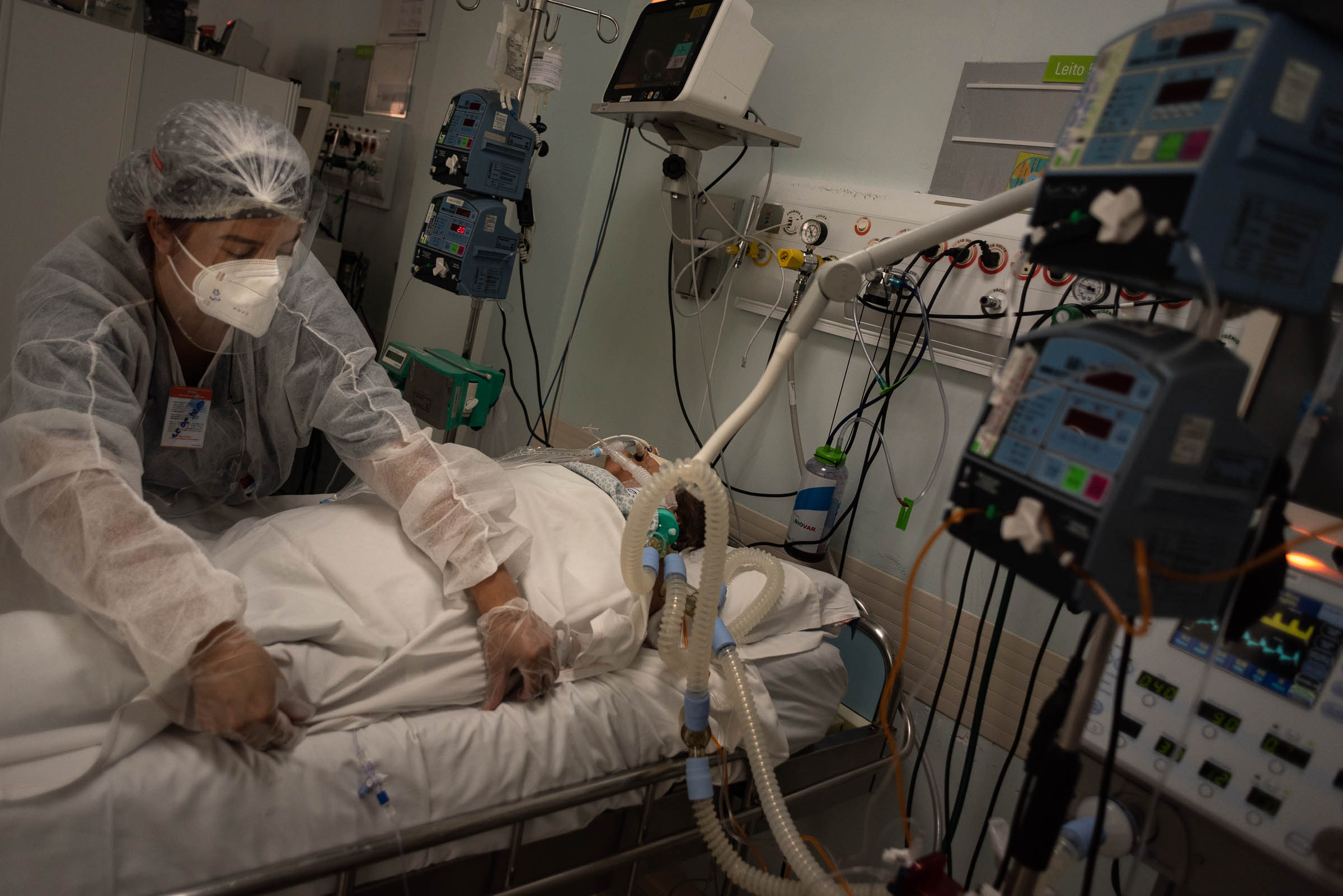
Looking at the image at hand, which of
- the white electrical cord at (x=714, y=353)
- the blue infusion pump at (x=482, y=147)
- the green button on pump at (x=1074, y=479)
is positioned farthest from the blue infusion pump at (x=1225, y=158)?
the blue infusion pump at (x=482, y=147)

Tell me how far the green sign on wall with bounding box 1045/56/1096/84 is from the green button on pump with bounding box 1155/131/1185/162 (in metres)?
1.21

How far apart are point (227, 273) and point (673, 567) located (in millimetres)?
898

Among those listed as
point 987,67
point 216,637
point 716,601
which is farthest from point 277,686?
point 987,67

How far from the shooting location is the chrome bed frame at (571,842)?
0.99 m

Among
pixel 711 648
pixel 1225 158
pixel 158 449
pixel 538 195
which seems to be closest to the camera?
pixel 1225 158

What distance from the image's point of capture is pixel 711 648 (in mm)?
1260

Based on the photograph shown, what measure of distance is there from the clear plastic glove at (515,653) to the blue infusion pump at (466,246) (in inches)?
49.8

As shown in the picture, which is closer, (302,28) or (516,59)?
(516,59)

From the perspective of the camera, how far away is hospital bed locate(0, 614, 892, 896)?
0.91m

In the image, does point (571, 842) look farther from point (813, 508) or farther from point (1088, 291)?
point (1088, 291)

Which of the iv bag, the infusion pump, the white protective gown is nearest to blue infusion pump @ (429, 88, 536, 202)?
the iv bag

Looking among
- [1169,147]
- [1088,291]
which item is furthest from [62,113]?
[1169,147]

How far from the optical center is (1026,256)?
2.75ft

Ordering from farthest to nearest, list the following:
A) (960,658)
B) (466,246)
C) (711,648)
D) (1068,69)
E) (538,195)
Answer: (538,195) < (466,246) < (960,658) < (1068,69) < (711,648)
